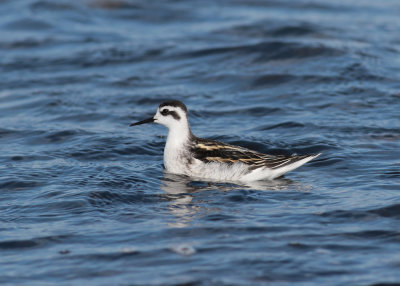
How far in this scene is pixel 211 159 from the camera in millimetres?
11406

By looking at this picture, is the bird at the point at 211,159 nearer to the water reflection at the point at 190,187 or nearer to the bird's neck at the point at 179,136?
the bird's neck at the point at 179,136

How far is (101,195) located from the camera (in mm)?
10391

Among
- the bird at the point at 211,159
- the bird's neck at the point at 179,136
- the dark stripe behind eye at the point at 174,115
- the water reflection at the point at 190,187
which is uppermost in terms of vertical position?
the dark stripe behind eye at the point at 174,115

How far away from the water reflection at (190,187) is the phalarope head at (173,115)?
83cm

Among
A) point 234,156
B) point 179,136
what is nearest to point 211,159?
point 234,156

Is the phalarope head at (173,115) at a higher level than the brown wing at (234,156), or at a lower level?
higher

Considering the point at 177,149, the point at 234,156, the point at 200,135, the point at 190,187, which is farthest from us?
the point at 200,135

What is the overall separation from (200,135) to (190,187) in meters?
3.18

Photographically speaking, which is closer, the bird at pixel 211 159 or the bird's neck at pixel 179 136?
the bird at pixel 211 159

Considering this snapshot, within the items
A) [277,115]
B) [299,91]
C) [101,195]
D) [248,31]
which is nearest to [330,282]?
[101,195]

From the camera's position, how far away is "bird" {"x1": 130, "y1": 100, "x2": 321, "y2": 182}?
11.2 m

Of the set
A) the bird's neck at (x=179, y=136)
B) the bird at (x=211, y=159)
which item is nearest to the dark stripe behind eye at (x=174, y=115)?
the bird at (x=211, y=159)

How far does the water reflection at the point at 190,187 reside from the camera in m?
10.0

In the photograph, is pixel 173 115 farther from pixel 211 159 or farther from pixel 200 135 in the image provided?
pixel 200 135
